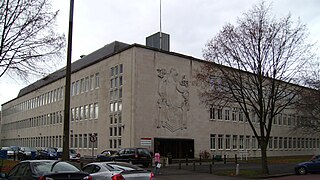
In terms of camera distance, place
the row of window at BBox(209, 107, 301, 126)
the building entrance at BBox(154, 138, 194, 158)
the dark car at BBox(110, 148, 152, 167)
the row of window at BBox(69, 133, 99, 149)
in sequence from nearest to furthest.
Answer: the dark car at BBox(110, 148, 152, 167), the building entrance at BBox(154, 138, 194, 158), the row of window at BBox(209, 107, 301, 126), the row of window at BBox(69, 133, 99, 149)

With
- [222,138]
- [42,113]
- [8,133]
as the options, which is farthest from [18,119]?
[222,138]

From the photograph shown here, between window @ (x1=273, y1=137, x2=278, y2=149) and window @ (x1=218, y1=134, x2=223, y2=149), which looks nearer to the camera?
window @ (x1=218, y1=134, x2=223, y2=149)

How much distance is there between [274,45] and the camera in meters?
28.7

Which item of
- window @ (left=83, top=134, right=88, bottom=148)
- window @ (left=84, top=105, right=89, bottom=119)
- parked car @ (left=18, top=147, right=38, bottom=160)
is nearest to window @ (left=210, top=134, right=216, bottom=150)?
window @ (left=83, top=134, right=88, bottom=148)

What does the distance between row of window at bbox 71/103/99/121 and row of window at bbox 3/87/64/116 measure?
7678 mm

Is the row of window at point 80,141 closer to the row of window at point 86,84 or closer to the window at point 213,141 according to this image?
the row of window at point 86,84

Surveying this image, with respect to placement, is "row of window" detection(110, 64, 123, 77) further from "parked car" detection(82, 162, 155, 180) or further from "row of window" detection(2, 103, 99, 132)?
"parked car" detection(82, 162, 155, 180)

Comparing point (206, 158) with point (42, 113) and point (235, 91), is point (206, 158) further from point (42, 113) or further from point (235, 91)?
point (42, 113)

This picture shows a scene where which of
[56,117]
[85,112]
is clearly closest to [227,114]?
[85,112]

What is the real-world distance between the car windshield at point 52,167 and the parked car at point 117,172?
1348 mm

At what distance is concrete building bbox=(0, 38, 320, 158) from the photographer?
143 feet

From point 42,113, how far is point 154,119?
3752cm

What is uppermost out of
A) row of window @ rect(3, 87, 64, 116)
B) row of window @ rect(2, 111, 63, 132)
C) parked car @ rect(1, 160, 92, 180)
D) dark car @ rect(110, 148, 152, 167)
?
row of window @ rect(3, 87, 64, 116)

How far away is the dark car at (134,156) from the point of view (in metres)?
33.9
